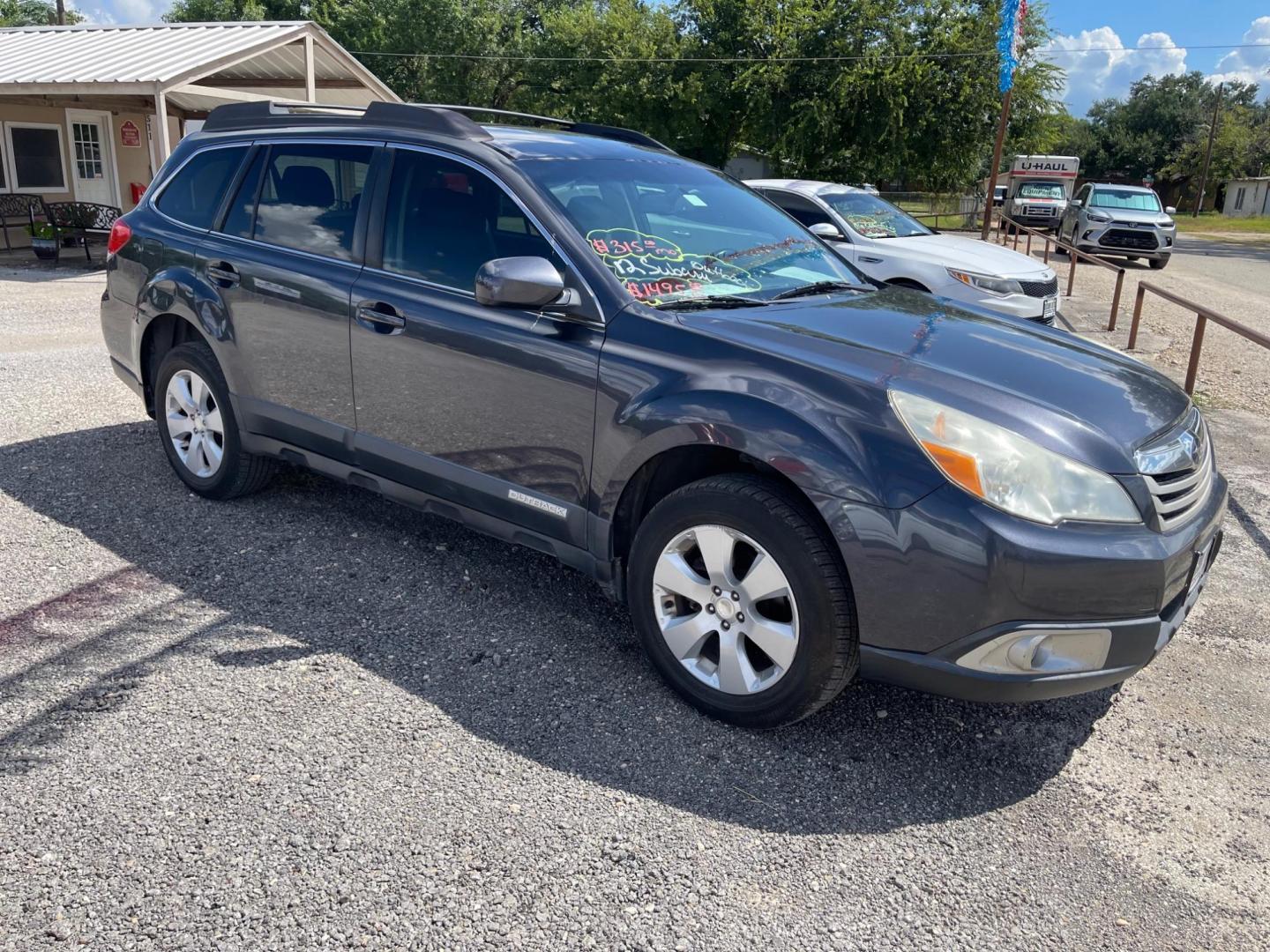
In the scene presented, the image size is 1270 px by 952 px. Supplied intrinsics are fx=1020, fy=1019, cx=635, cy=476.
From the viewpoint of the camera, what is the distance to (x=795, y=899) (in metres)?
2.51

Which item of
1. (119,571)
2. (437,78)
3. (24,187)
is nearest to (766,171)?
(437,78)

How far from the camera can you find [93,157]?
19266 millimetres

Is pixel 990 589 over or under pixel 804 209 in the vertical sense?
under

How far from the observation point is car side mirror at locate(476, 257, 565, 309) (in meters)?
3.29

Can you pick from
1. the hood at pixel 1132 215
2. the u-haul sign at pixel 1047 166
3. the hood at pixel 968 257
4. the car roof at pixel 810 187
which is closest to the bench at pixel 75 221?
the car roof at pixel 810 187

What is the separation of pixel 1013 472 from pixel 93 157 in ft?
68.5

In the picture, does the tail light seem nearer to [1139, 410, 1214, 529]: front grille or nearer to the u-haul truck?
[1139, 410, 1214, 529]: front grille

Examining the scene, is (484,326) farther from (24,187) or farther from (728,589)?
(24,187)

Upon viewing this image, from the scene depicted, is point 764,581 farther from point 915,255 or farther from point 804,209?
point 804,209

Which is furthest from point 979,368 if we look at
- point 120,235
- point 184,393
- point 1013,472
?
point 120,235

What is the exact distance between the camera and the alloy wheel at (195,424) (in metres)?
4.82

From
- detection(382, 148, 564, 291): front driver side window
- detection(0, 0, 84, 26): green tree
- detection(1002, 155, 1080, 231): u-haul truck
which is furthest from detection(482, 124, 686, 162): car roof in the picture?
detection(0, 0, 84, 26): green tree

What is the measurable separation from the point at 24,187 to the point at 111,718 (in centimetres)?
1819

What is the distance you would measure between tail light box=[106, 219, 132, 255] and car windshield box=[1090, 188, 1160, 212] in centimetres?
2224
